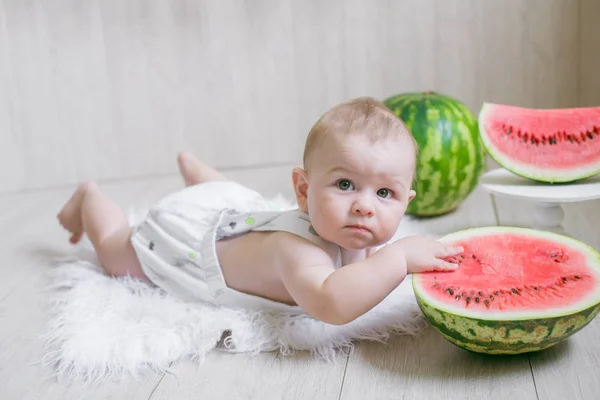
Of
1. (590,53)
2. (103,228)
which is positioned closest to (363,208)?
(103,228)

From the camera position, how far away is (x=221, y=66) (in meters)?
3.11

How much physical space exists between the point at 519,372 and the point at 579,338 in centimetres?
21

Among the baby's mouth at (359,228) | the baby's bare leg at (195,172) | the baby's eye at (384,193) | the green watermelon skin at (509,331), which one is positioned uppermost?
the baby's eye at (384,193)

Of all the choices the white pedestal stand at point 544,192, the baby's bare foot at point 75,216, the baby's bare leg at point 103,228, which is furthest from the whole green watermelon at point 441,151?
the baby's bare foot at point 75,216

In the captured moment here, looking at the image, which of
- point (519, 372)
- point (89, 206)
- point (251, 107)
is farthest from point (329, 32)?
point (519, 372)

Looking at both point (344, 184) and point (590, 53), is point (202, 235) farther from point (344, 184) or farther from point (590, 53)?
point (590, 53)

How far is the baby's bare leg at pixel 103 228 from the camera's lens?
1.94m

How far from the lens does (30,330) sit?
68.0 inches

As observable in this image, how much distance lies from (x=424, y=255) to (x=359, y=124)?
0.30 metres

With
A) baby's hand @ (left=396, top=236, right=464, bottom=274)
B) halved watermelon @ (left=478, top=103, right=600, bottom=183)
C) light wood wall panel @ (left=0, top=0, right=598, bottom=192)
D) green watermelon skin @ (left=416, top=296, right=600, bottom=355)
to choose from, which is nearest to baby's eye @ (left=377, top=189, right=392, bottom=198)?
baby's hand @ (left=396, top=236, right=464, bottom=274)

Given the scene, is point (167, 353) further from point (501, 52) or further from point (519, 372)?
point (501, 52)

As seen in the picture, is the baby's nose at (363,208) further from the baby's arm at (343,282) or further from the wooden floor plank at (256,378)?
the wooden floor plank at (256,378)

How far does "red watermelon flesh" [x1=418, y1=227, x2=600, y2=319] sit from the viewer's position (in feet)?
4.44

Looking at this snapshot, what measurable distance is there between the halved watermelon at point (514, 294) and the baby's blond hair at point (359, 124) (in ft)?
0.94
